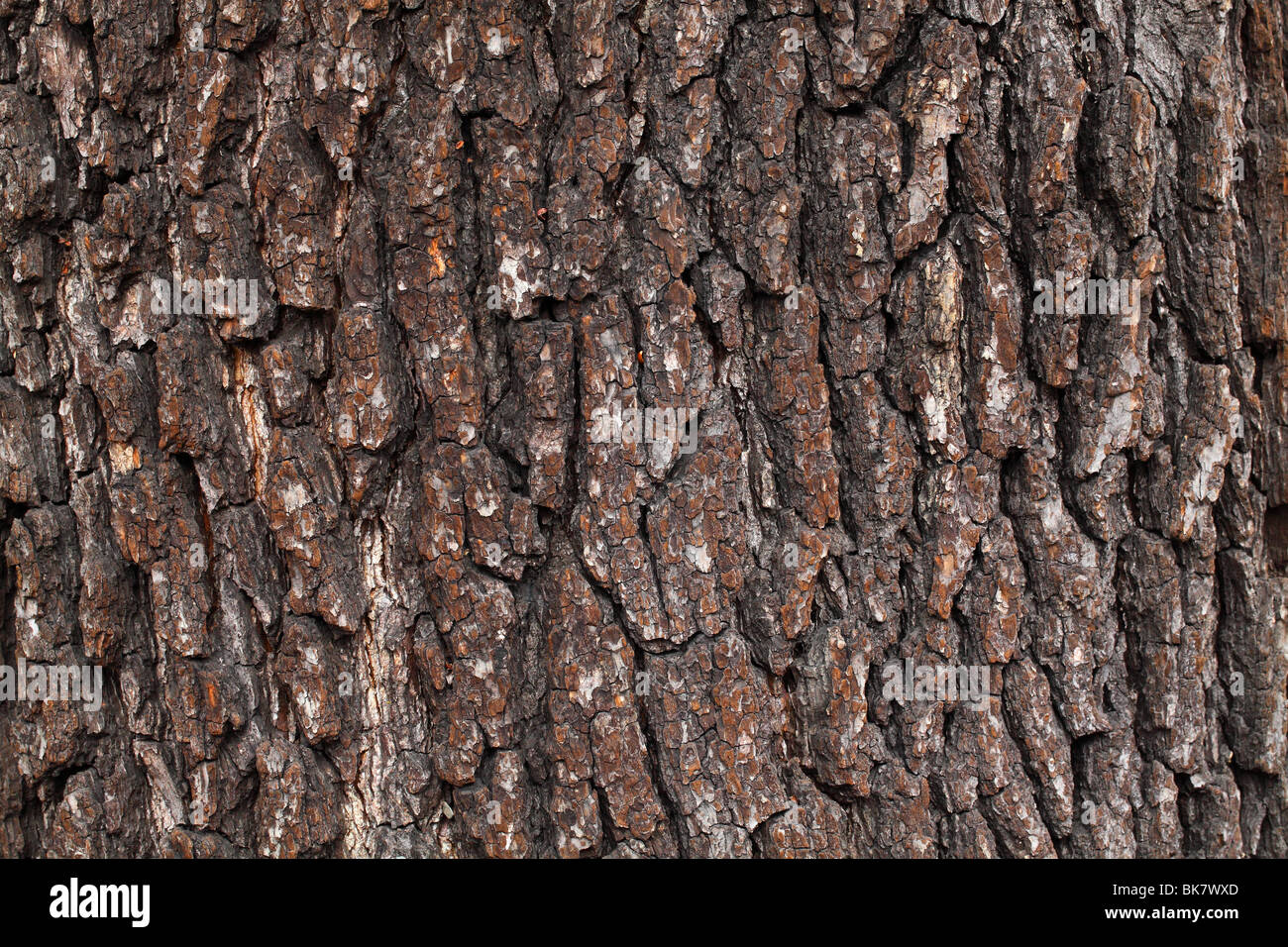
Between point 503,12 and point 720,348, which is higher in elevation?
point 503,12

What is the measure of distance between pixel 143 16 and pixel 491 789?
1.97m

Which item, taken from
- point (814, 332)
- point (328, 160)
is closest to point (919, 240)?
point (814, 332)

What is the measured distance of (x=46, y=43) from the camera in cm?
204

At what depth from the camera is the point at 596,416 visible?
2.01 meters

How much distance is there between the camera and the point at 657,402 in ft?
6.61

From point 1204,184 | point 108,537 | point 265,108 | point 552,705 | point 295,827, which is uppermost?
point 265,108

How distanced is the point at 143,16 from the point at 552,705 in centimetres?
186

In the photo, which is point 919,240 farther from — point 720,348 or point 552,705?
point 552,705

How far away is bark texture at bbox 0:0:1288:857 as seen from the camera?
199 centimetres

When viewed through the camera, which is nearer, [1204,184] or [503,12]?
[503,12]

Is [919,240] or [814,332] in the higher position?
[919,240]

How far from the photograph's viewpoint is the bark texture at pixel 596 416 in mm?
1992

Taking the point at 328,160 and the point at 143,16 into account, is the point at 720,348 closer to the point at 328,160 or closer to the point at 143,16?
the point at 328,160

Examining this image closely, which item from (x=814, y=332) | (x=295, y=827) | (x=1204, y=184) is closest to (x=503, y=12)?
(x=814, y=332)
